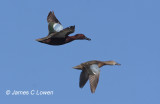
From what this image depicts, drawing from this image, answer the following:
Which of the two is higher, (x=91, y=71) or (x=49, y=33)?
(x=49, y=33)

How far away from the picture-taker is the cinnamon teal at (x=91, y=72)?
26323 mm

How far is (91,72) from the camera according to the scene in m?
26.8

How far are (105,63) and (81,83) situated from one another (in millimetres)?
1692

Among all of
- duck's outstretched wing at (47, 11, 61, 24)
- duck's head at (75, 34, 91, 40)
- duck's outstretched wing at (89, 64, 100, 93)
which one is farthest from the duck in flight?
duck's outstretched wing at (89, 64, 100, 93)

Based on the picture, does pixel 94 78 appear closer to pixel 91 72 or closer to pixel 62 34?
pixel 91 72

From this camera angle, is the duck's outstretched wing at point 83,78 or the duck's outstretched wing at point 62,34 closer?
the duck's outstretched wing at point 62,34

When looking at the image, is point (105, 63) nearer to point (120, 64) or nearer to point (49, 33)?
point (120, 64)

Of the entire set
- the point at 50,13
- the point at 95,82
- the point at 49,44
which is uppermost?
the point at 50,13

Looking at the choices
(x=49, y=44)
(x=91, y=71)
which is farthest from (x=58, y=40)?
(x=91, y=71)

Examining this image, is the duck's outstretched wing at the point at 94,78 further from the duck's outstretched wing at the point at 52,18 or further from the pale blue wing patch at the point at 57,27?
the duck's outstretched wing at the point at 52,18

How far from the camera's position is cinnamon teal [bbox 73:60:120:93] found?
2632 centimetres

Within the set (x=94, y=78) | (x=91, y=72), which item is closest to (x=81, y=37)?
(x=91, y=72)

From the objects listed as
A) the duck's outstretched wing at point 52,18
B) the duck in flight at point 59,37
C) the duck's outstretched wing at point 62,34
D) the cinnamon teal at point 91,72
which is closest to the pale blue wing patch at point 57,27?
the duck in flight at point 59,37

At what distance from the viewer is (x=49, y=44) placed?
27.9m
